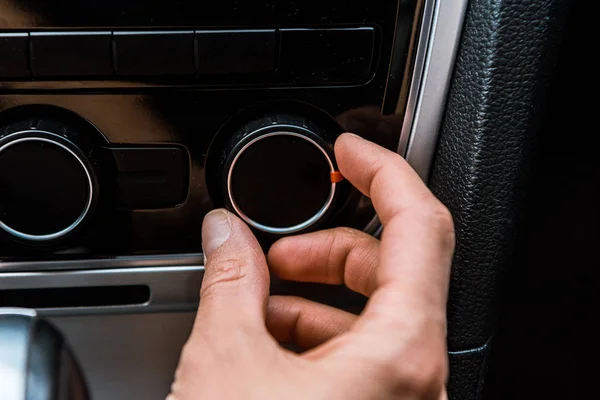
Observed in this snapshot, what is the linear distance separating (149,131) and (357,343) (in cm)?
27

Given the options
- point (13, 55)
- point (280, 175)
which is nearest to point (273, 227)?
point (280, 175)


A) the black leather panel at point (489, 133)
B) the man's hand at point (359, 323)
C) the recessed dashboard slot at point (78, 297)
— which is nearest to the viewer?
the man's hand at point (359, 323)

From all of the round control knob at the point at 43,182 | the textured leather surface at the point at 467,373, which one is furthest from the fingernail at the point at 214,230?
the textured leather surface at the point at 467,373

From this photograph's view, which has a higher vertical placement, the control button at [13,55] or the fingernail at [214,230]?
the control button at [13,55]

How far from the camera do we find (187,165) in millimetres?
581

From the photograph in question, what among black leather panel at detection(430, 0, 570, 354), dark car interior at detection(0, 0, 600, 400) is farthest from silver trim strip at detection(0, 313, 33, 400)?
black leather panel at detection(430, 0, 570, 354)

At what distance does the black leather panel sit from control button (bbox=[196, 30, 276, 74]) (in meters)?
0.17

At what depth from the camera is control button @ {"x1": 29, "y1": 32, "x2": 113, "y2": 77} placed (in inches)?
20.2

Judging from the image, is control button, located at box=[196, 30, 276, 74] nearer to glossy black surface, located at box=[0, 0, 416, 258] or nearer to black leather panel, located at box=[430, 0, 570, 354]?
glossy black surface, located at box=[0, 0, 416, 258]

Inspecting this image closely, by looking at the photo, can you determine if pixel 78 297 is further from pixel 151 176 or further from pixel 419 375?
pixel 419 375

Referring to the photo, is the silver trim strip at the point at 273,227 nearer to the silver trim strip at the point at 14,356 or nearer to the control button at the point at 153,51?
the control button at the point at 153,51

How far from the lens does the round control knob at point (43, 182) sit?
1.78ft

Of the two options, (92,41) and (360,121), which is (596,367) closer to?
(360,121)

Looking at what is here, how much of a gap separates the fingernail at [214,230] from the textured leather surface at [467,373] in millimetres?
242
